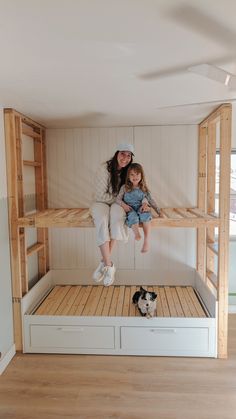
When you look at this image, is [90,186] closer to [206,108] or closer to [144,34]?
[206,108]

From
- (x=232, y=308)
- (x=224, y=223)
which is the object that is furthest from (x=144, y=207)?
(x=232, y=308)

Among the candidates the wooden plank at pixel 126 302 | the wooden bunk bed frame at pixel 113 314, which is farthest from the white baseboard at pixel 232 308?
the wooden plank at pixel 126 302

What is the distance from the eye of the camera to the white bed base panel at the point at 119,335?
2.64 m

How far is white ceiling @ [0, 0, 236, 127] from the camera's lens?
1121mm

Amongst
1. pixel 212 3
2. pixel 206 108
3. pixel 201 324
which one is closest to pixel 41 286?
pixel 201 324

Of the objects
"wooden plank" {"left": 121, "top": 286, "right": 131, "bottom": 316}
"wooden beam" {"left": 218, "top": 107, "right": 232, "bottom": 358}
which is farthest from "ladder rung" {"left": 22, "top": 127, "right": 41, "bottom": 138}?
"wooden plank" {"left": 121, "top": 286, "right": 131, "bottom": 316}

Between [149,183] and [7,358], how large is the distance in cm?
224

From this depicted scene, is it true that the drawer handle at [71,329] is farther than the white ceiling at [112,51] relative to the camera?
Yes

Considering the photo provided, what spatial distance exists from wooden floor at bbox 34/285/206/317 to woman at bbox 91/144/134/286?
0.46 metres

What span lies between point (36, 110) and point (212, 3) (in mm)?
1954

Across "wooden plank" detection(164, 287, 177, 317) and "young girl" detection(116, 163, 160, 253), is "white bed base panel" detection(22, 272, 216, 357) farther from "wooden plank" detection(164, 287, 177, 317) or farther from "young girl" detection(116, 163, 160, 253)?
"young girl" detection(116, 163, 160, 253)

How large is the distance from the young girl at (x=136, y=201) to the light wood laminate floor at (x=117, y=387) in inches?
38.9

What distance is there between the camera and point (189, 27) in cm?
124

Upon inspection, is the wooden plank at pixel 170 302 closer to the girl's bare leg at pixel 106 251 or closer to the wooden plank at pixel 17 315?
the girl's bare leg at pixel 106 251
